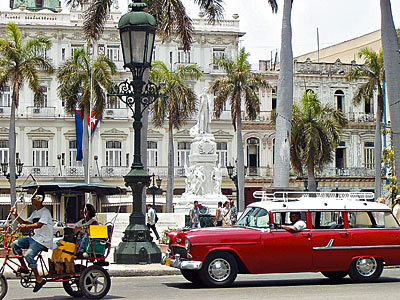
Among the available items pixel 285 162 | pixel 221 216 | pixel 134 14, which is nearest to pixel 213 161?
pixel 221 216

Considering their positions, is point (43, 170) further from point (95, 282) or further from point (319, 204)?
point (95, 282)

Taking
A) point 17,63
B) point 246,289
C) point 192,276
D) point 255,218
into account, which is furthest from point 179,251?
point 17,63

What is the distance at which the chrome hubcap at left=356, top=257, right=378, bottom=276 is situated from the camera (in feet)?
48.1

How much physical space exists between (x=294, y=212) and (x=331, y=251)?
1019 mm

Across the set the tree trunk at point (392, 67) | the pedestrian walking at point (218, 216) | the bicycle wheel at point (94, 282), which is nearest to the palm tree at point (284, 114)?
the tree trunk at point (392, 67)

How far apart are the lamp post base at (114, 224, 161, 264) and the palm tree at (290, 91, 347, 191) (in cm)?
3461

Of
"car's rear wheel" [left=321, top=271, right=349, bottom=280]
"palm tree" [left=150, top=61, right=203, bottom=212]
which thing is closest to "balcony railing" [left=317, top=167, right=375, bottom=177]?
"palm tree" [left=150, top=61, right=203, bottom=212]

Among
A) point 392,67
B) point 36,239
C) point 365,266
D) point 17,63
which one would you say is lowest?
point 365,266

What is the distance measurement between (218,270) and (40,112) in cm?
4410

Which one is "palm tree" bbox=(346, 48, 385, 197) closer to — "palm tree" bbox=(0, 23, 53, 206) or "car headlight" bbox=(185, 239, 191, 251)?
"palm tree" bbox=(0, 23, 53, 206)

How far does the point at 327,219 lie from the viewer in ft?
48.5

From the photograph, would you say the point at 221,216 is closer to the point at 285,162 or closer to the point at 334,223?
the point at 285,162

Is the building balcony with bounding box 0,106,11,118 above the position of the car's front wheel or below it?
above

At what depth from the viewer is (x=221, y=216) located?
83.1 ft
